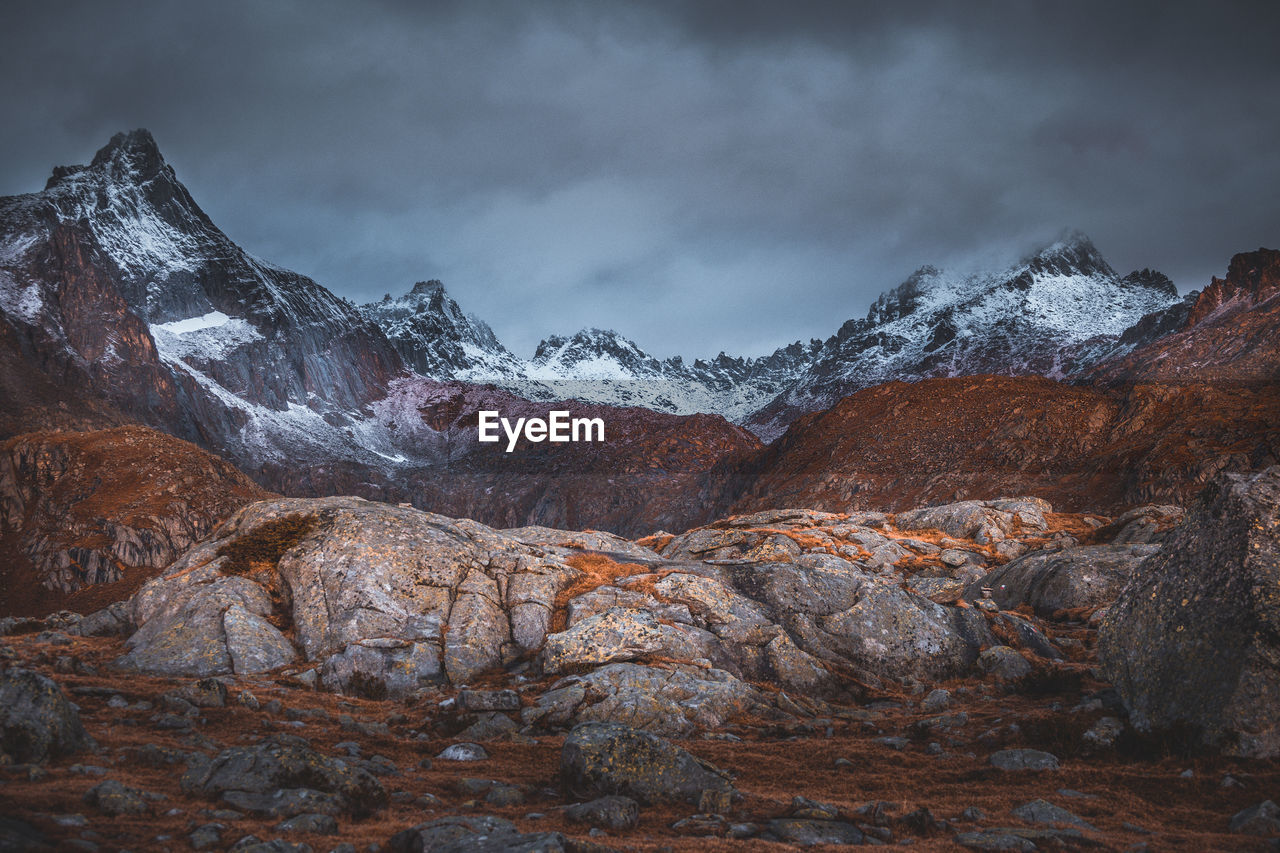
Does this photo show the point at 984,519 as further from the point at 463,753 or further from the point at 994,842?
the point at 463,753

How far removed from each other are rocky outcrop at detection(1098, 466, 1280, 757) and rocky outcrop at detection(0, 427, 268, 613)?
115 metres

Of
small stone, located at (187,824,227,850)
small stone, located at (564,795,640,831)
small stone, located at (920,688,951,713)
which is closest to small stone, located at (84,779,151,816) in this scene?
small stone, located at (187,824,227,850)

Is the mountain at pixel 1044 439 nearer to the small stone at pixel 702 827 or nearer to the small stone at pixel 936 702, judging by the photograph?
the small stone at pixel 936 702

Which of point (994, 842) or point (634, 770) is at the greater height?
point (634, 770)

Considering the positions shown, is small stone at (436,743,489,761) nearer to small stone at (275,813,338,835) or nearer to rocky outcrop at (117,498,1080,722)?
rocky outcrop at (117,498,1080,722)

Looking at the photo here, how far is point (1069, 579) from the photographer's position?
112 feet

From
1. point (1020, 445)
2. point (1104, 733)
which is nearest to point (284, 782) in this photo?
point (1104, 733)

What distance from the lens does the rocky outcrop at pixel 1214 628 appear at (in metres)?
13.6

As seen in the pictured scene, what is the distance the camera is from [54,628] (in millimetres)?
28422

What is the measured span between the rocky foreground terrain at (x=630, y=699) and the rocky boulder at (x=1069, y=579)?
8.0 inches

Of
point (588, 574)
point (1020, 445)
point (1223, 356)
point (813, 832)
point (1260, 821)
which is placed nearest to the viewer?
point (1260, 821)

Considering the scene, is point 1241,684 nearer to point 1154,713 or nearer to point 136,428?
point 1154,713

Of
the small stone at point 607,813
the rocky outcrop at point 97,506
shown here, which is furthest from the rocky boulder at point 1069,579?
the rocky outcrop at point 97,506

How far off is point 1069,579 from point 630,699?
85.4 feet
